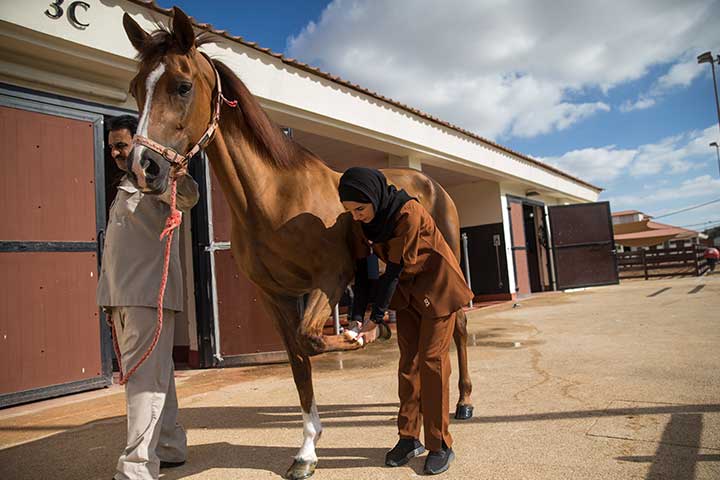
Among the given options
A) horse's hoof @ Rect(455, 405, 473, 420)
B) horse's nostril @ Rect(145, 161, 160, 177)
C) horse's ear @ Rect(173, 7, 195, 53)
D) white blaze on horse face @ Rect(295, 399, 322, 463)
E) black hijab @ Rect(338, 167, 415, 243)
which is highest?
horse's ear @ Rect(173, 7, 195, 53)

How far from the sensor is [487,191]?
12578 mm

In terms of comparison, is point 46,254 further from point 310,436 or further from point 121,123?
point 310,436

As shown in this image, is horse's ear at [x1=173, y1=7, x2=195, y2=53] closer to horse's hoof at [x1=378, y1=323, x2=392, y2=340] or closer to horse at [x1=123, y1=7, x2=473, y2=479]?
horse at [x1=123, y1=7, x2=473, y2=479]

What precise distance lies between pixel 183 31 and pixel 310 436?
2032 mm

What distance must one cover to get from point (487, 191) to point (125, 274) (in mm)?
11608

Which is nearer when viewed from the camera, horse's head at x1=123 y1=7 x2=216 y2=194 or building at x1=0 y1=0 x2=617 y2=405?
Result: horse's head at x1=123 y1=7 x2=216 y2=194

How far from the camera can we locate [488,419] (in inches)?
108

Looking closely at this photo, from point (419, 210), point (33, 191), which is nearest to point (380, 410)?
point (419, 210)

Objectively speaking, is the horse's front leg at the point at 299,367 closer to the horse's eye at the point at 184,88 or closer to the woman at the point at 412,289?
the woman at the point at 412,289

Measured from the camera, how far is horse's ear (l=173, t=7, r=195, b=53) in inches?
74.6

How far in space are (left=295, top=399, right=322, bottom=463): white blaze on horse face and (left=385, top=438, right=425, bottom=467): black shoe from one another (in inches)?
14.7

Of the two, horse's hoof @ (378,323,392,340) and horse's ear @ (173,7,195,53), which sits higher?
horse's ear @ (173,7,195,53)

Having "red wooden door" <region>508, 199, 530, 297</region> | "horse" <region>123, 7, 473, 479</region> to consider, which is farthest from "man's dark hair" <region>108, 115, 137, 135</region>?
"red wooden door" <region>508, 199, 530, 297</region>

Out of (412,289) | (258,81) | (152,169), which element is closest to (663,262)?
(258,81)
